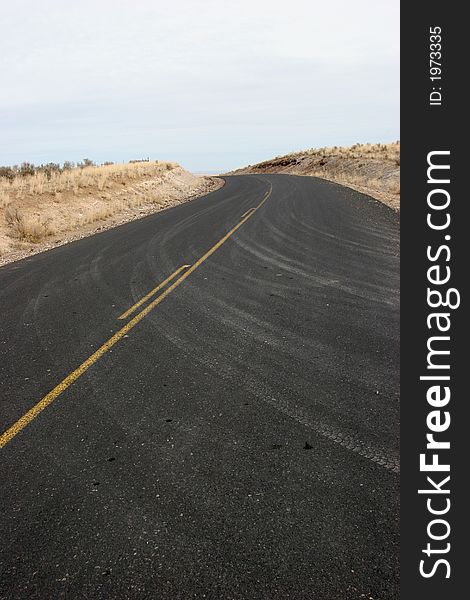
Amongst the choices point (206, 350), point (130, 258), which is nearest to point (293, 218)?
point (130, 258)

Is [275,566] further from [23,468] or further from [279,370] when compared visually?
[279,370]

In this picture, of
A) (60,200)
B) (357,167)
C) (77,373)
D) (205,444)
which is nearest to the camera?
(205,444)

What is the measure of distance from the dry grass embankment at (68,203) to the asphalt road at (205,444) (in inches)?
337

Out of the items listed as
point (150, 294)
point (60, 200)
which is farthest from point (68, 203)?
point (150, 294)

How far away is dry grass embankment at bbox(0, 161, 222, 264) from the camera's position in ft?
53.9

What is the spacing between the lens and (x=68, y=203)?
2155cm

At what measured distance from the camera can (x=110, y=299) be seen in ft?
26.7

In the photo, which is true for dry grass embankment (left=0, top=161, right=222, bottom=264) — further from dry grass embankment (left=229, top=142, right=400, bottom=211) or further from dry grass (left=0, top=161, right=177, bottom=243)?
dry grass embankment (left=229, top=142, right=400, bottom=211)

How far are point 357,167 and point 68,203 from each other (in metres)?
31.4

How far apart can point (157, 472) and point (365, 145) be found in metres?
62.7

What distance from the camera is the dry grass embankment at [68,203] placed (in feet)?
53.9

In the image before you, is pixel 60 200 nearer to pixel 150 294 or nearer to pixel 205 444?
pixel 150 294

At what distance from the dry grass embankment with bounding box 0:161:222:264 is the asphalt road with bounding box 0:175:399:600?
28.1 ft

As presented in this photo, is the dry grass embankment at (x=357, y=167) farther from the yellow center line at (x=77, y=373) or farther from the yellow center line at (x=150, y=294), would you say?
the yellow center line at (x=77, y=373)
